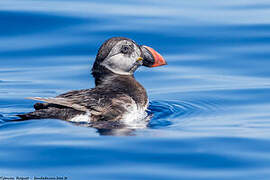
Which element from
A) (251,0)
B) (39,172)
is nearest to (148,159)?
(39,172)

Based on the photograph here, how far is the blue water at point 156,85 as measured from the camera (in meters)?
5.47

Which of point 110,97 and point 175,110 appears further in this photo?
point 175,110

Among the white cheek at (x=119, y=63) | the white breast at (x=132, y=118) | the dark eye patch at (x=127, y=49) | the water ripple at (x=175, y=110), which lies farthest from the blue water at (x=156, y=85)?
the dark eye patch at (x=127, y=49)

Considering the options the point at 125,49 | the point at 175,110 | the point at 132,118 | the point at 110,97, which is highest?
the point at 125,49

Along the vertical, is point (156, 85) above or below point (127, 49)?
above

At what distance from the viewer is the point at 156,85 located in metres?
9.62

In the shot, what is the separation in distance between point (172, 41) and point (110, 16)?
1608 mm

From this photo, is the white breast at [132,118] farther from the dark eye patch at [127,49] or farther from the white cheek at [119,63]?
the dark eye patch at [127,49]

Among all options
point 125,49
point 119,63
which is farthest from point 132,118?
point 125,49

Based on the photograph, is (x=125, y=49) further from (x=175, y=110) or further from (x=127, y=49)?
(x=175, y=110)

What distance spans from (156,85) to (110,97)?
2839 millimetres

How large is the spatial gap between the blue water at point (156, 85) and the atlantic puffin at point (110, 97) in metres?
0.22

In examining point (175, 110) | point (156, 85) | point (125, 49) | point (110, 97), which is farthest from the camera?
point (156, 85)

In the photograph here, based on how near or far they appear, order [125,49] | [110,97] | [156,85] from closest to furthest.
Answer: [110,97], [125,49], [156,85]
